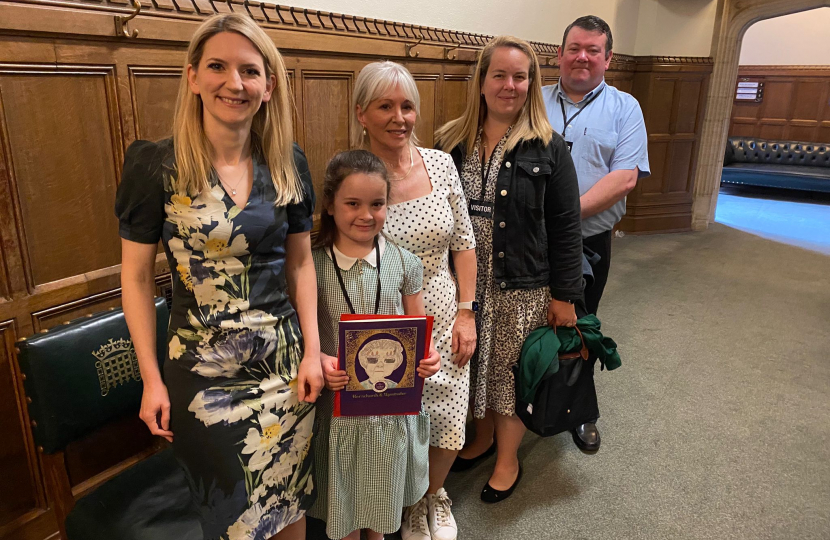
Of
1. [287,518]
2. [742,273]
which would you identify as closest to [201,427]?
[287,518]

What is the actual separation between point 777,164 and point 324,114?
9057mm

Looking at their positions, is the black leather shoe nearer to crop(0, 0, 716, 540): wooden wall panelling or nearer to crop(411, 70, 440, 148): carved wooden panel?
crop(411, 70, 440, 148): carved wooden panel

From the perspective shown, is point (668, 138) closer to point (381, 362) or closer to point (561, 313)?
point (561, 313)

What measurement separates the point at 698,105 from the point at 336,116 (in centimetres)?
507

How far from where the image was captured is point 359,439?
5.26ft

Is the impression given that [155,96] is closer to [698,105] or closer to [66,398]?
[66,398]

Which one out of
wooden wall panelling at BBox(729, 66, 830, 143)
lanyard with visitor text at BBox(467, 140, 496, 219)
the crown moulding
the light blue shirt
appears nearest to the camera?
the crown moulding

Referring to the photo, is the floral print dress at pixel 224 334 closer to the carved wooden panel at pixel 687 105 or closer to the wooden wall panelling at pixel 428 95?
the wooden wall panelling at pixel 428 95

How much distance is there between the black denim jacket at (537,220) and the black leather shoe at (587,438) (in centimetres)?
86

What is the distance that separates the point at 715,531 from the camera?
211 cm

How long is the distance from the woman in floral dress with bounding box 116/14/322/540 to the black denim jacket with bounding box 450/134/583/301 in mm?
781

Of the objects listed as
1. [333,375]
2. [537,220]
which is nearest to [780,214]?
[537,220]

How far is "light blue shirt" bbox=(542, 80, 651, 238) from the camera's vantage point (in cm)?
253

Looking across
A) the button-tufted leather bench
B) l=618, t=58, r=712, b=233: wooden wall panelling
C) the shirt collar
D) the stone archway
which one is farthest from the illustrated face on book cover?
the button-tufted leather bench
